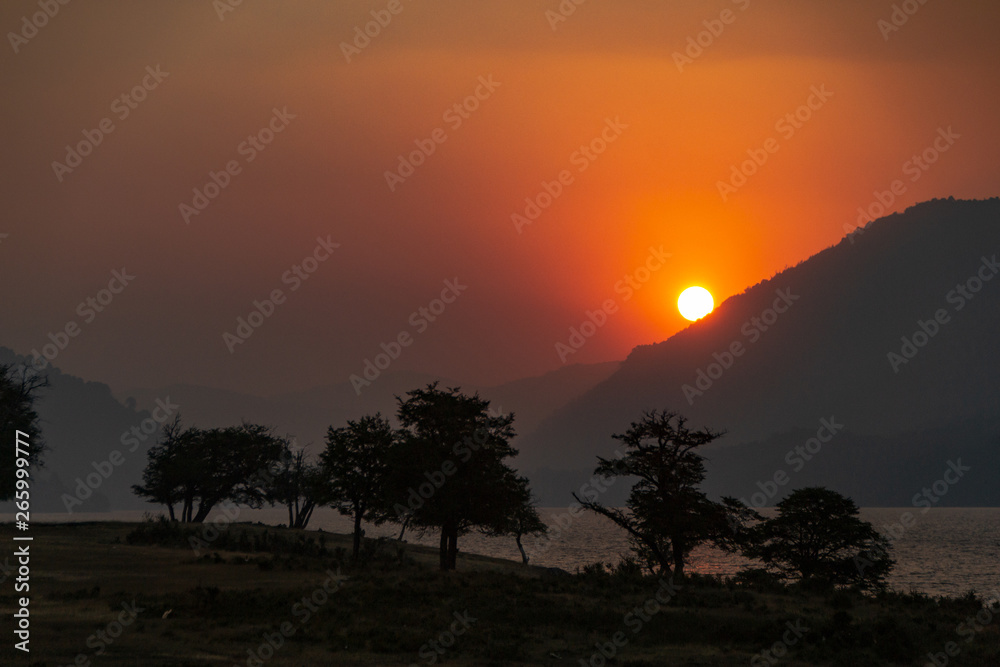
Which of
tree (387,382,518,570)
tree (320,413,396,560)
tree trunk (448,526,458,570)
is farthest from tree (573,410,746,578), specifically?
tree (320,413,396,560)

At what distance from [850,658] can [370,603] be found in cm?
1998

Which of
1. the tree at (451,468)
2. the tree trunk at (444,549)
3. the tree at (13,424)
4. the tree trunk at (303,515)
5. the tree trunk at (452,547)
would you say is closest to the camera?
the tree at (451,468)

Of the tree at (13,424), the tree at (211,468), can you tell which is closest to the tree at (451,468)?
the tree at (13,424)

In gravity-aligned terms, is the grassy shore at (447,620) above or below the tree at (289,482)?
below

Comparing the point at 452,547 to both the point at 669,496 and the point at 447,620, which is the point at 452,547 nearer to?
the point at 669,496

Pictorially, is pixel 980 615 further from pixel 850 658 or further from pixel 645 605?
pixel 645 605

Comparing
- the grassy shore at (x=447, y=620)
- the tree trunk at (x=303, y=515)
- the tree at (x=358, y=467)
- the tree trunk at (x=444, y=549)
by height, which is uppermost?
the tree at (x=358, y=467)

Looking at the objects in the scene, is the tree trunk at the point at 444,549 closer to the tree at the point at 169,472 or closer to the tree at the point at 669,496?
the tree at the point at 669,496

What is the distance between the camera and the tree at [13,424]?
67062 mm

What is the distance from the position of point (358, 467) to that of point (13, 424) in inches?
1313

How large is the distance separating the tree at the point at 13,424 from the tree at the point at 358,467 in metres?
25.6

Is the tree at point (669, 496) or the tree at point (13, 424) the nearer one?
the tree at point (669, 496)

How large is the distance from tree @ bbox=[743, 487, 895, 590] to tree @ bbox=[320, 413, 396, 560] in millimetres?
29477

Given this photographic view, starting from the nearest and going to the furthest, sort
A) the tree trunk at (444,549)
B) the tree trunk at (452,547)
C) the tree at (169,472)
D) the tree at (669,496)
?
1. the tree trunk at (444,549)
2. the tree trunk at (452,547)
3. the tree at (669,496)
4. the tree at (169,472)
